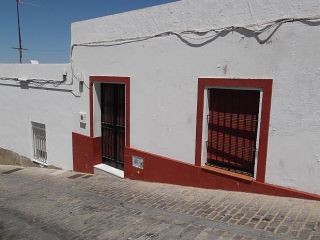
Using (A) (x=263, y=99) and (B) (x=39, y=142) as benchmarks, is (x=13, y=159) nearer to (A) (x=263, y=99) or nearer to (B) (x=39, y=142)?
(B) (x=39, y=142)

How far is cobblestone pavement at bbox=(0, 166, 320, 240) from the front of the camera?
470 centimetres

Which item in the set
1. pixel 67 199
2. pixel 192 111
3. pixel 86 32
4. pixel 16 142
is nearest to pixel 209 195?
pixel 192 111

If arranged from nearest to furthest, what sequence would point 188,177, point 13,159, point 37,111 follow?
point 188,177 < point 37,111 < point 13,159

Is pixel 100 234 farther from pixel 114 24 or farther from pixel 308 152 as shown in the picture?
pixel 114 24

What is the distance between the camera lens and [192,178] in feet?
22.9

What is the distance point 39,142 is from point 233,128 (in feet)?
28.0

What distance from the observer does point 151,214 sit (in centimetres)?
566

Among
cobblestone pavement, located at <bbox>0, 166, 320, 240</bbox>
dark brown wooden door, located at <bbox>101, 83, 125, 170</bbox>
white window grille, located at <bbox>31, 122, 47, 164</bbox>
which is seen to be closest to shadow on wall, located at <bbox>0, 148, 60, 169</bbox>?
white window grille, located at <bbox>31, 122, 47, 164</bbox>

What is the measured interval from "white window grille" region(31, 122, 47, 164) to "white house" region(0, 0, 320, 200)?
197cm

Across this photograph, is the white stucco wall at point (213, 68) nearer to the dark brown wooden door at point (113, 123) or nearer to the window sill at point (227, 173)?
the window sill at point (227, 173)

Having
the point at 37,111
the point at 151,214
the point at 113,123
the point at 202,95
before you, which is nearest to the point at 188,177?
the point at 151,214

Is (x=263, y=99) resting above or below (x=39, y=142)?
above

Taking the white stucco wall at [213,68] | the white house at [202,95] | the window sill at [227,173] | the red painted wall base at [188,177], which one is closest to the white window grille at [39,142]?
the white house at [202,95]

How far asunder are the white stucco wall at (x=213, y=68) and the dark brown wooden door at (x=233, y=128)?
1.31ft
